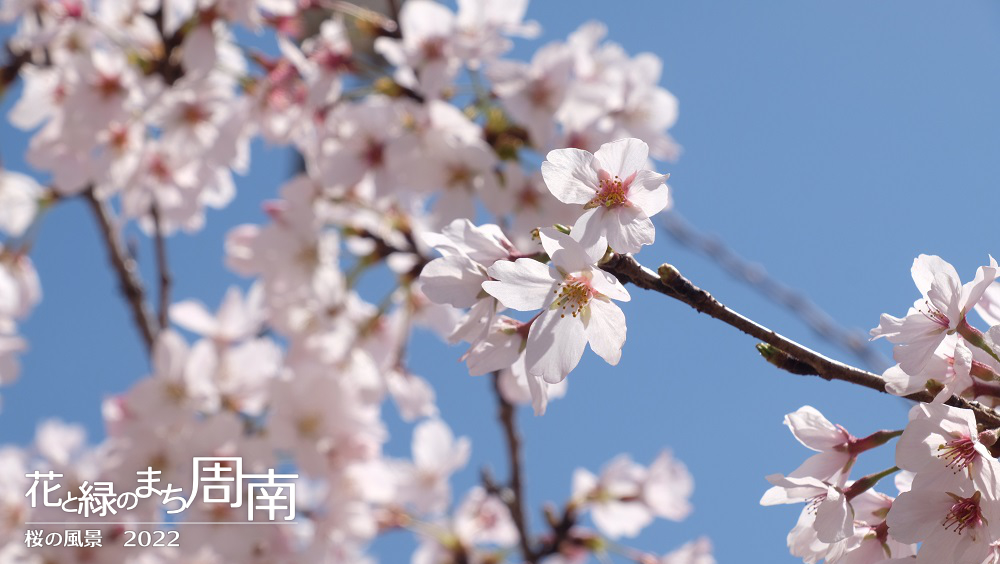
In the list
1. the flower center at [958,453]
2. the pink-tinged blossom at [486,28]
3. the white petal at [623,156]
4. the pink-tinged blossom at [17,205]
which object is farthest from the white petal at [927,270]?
the pink-tinged blossom at [17,205]

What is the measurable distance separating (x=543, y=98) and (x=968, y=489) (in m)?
1.10

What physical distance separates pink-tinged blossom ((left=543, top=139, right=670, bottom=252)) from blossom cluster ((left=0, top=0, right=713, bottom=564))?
0.79 meters

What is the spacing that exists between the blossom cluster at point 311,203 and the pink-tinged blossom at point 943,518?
36.0 inches

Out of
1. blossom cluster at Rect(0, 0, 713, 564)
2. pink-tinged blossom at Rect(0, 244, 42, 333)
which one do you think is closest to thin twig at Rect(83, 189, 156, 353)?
blossom cluster at Rect(0, 0, 713, 564)

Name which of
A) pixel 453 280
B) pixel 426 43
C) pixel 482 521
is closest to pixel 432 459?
pixel 482 521

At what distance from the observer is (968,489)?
60cm

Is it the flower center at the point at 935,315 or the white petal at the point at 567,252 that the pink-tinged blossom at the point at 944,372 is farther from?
the white petal at the point at 567,252

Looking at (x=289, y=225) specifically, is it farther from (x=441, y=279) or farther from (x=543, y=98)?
(x=441, y=279)

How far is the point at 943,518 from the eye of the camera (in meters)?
0.60

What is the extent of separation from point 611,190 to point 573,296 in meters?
0.09

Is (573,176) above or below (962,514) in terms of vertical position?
above

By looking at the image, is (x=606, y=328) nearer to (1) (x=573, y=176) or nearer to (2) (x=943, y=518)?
(1) (x=573, y=176)

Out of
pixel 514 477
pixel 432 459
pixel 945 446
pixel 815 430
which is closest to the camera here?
pixel 945 446

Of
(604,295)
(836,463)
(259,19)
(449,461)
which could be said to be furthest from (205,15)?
(836,463)
